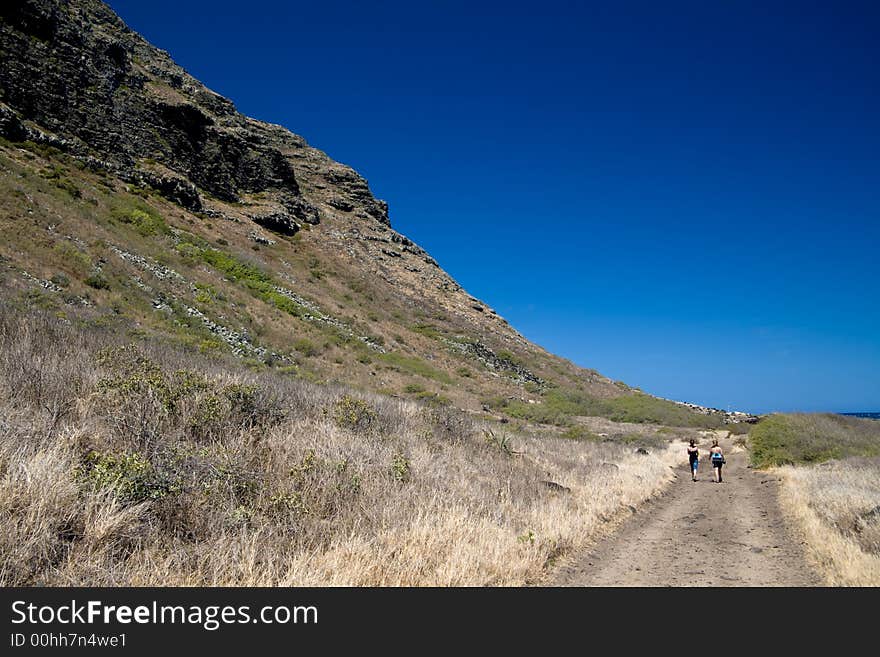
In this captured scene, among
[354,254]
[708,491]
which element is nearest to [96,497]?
[708,491]

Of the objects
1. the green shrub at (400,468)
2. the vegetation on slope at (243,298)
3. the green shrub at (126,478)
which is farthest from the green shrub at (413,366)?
the green shrub at (126,478)

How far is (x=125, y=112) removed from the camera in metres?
40.6

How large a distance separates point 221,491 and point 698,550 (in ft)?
Answer: 26.3

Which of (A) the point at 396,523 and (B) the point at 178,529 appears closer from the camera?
(B) the point at 178,529

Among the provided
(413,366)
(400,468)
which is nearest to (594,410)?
(413,366)

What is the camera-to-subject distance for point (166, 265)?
91.0 ft

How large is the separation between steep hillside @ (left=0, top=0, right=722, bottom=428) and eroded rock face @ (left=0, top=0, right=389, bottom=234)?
5.8 inches

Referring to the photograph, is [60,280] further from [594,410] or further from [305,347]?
[594,410]

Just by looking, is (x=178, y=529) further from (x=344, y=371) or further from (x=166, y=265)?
(x=166, y=265)

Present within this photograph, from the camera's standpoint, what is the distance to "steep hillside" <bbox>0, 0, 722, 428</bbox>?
2147 cm

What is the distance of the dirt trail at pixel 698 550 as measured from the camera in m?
6.94

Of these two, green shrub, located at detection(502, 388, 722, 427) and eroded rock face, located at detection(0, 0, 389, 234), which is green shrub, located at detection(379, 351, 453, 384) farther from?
eroded rock face, located at detection(0, 0, 389, 234)

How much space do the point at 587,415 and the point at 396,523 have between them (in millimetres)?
37202

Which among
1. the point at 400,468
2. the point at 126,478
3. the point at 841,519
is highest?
the point at 126,478
